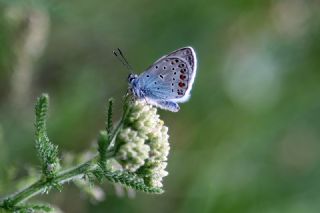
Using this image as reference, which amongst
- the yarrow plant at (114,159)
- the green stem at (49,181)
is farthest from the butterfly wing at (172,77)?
the green stem at (49,181)

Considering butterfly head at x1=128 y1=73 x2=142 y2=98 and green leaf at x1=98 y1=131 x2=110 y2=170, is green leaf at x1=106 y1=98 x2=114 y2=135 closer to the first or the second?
green leaf at x1=98 y1=131 x2=110 y2=170

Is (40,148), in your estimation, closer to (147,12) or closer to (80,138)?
(80,138)

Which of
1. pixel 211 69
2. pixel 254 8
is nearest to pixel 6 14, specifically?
→ pixel 211 69

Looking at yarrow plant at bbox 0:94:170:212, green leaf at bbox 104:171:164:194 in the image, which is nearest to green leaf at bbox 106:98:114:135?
yarrow plant at bbox 0:94:170:212

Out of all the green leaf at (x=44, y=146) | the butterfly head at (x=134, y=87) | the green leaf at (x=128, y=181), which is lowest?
the green leaf at (x=128, y=181)

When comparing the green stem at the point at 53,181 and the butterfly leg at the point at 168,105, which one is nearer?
the green stem at the point at 53,181

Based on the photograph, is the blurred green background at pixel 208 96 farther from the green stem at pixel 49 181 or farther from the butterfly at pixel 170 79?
the green stem at pixel 49 181

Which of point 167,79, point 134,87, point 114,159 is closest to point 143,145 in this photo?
point 114,159

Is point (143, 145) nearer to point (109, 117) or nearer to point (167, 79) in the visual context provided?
point (109, 117)
